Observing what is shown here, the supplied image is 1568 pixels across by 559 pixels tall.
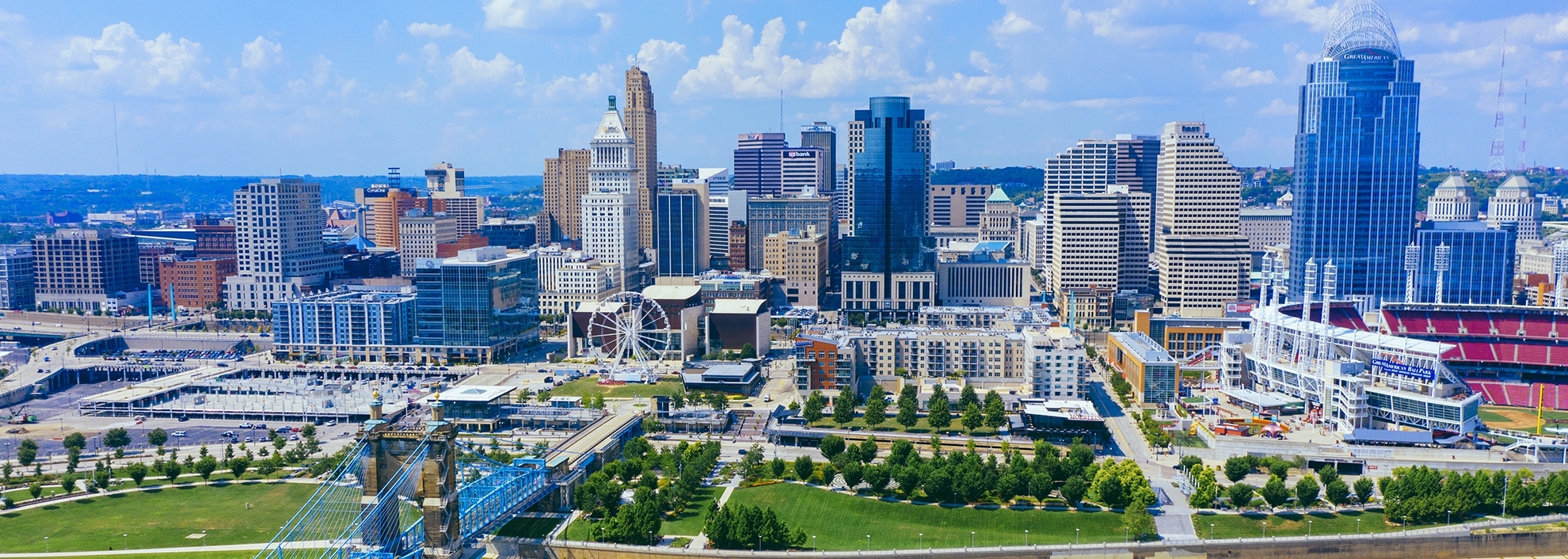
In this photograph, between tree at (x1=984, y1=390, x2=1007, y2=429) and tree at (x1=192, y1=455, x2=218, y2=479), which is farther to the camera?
tree at (x1=984, y1=390, x2=1007, y2=429)

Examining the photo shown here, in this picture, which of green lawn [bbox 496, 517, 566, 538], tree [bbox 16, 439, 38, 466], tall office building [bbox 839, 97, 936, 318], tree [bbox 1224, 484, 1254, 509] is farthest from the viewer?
tall office building [bbox 839, 97, 936, 318]

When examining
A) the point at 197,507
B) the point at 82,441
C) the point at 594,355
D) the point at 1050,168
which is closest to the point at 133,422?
the point at 82,441

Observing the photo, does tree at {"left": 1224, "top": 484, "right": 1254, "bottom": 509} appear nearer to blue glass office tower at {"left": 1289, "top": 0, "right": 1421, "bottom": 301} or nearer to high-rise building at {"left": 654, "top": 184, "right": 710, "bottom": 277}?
blue glass office tower at {"left": 1289, "top": 0, "right": 1421, "bottom": 301}

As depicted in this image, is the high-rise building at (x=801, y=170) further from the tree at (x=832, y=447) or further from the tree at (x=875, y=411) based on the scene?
the tree at (x=832, y=447)

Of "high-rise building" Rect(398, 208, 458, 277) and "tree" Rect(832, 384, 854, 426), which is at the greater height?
"high-rise building" Rect(398, 208, 458, 277)

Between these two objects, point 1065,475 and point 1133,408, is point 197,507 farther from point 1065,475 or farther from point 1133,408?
point 1133,408

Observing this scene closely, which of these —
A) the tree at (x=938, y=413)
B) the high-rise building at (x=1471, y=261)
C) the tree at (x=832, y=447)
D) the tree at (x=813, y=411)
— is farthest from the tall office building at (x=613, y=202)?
the high-rise building at (x=1471, y=261)

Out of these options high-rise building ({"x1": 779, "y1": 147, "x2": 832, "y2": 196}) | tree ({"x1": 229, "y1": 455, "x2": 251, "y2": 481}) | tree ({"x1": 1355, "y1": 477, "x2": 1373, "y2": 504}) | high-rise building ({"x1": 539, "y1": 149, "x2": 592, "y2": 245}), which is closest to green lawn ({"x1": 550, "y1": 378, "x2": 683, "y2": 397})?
tree ({"x1": 229, "y1": 455, "x2": 251, "y2": 481})

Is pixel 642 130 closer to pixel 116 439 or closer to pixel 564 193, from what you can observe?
pixel 564 193
